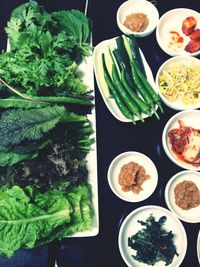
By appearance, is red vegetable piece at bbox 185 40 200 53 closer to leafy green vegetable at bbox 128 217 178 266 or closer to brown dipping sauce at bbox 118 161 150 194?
brown dipping sauce at bbox 118 161 150 194

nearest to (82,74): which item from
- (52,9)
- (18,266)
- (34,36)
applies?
(34,36)

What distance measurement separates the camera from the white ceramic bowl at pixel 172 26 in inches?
93.9

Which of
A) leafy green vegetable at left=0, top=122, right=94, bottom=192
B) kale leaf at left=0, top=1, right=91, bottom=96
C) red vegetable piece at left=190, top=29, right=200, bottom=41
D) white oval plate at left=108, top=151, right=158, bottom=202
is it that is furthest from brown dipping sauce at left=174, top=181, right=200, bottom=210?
red vegetable piece at left=190, top=29, right=200, bottom=41

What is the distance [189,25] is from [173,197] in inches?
43.4

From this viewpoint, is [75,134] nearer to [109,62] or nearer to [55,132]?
[55,132]

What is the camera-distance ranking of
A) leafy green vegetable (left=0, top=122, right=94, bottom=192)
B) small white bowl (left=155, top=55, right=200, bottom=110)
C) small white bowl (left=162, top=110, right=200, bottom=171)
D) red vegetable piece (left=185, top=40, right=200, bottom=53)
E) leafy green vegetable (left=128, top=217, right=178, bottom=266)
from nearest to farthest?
leafy green vegetable (left=0, top=122, right=94, bottom=192)
leafy green vegetable (left=128, top=217, right=178, bottom=266)
small white bowl (left=162, top=110, right=200, bottom=171)
small white bowl (left=155, top=55, right=200, bottom=110)
red vegetable piece (left=185, top=40, right=200, bottom=53)

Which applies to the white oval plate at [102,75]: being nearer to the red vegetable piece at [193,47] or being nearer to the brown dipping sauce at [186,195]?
the red vegetable piece at [193,47]

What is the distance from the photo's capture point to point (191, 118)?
2.25 m

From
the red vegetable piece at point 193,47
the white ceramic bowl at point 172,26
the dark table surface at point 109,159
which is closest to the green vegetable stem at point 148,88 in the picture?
the dark table surface at point 109,159

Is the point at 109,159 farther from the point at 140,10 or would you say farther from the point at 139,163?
the point at 140,10

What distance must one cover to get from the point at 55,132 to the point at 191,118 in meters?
0.82

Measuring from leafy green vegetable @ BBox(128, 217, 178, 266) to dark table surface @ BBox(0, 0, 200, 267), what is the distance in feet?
0.33

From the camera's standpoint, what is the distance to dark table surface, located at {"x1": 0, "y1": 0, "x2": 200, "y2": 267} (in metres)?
2.01

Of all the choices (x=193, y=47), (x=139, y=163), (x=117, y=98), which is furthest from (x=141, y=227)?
(x=193, y=47)
